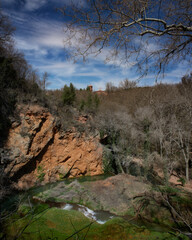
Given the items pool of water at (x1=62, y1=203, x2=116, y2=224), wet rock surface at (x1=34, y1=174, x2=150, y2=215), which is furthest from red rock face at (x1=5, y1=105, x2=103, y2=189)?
pool of water at (x1=62, y1=203, x2=116, y2=224)

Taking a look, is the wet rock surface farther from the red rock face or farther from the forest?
the red rock face

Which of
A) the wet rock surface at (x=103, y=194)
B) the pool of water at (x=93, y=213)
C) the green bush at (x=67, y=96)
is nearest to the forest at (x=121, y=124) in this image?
the green bush at (x=67, y=96)

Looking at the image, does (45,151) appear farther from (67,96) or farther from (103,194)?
(67,96)

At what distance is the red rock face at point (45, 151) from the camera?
12148 mm

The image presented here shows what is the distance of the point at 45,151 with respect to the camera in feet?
49.3

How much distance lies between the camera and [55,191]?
32.2 feet

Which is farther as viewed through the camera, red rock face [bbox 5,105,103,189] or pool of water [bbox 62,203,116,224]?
red rock face [bbox 5,105,103,189]

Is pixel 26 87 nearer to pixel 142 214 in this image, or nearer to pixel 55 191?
pixel 55 191

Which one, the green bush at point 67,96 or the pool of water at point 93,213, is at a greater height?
the green bush at point 67,96

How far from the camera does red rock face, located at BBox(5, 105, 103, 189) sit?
12.1 meters

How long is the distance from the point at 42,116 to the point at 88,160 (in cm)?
721

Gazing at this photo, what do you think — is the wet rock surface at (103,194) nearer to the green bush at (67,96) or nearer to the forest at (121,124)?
the forest at (121,124)

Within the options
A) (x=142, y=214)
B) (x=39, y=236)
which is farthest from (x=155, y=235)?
(x=142, y=214)

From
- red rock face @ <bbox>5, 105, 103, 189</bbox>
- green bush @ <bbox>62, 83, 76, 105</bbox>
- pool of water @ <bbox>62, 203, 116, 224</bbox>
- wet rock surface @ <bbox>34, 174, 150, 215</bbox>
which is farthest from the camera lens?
green bush @ <bbox>62, 83, 76, 105</bbox>
